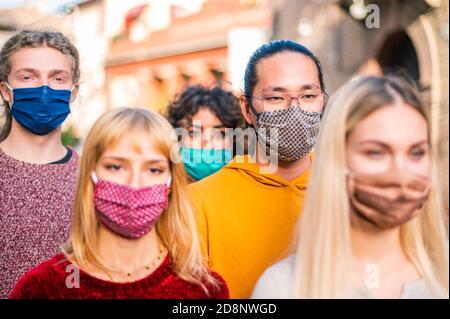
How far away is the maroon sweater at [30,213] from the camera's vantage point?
3.53 meters

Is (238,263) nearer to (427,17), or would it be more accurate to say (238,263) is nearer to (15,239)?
(15,239)

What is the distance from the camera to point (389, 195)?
88.0 inches

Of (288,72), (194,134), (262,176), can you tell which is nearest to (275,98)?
(288,72)

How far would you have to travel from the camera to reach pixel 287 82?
10.5ft

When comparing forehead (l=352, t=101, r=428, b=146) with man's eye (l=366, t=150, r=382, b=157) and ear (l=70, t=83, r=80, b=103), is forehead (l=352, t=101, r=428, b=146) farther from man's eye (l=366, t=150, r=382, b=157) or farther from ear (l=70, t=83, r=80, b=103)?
ear (l=70, t=83, r=80, b=103)

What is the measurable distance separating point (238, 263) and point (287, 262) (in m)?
0.61

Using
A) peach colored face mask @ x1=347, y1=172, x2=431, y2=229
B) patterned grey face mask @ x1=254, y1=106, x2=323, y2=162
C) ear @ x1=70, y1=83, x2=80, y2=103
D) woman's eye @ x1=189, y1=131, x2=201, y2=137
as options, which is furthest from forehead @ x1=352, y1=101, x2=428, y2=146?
woman's eye @ x1=189, y1=131, x2=201, y2=137

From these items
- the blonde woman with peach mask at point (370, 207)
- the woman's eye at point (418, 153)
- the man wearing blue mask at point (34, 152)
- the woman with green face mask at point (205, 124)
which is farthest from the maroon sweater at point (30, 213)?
the woman's eye at point (418, 153)

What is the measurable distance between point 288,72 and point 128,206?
1047 millimetres

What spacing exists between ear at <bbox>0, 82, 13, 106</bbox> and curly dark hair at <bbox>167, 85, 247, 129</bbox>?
4.70 feet

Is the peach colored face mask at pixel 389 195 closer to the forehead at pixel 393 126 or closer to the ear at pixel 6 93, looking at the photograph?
the forehead at pixel 393 126

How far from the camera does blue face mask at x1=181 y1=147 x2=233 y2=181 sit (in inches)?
177

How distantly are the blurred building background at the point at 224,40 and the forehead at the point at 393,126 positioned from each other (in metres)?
0.47

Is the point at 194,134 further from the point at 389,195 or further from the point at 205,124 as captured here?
the point at 389,195
